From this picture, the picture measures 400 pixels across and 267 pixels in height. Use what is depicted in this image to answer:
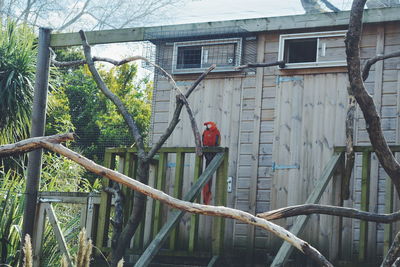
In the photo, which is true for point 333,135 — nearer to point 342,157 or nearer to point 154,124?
point 342,157

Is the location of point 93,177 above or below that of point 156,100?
below

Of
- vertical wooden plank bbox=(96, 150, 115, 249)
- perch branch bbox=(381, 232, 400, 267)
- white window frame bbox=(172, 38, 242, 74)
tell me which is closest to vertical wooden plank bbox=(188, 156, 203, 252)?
vertical wooden plank bbox=(96, 150, 115, 249)

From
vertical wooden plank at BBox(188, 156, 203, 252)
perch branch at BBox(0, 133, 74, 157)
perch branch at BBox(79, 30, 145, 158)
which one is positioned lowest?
vertical wooden plank at BBox(188, 156, 203, 252)

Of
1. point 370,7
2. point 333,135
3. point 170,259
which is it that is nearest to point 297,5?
point 370,7

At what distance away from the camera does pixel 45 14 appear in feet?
75.5

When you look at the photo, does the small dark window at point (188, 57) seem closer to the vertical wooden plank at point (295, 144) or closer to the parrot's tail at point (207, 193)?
the vertical wooden plank at point (295, 144)

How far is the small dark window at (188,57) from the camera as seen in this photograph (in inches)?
340

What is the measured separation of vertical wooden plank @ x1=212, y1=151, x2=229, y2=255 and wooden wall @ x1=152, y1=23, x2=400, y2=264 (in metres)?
0.91

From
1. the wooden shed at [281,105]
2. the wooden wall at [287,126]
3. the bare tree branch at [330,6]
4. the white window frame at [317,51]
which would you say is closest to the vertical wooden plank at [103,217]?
the wooden shed at [281,105]

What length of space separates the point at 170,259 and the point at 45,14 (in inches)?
678

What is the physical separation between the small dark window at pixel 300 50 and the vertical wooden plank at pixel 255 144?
11.7 inches

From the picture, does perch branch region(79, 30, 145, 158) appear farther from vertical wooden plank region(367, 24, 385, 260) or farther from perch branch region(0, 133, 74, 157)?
perch branch region(0, 133, 74, 157)

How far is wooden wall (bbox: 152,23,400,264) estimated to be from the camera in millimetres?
7535

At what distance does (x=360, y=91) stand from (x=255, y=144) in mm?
3399
